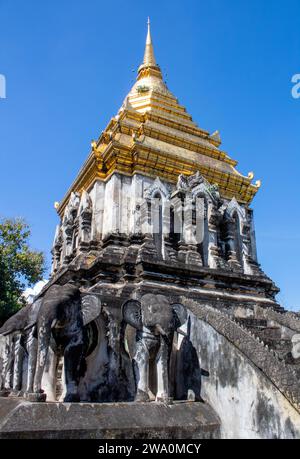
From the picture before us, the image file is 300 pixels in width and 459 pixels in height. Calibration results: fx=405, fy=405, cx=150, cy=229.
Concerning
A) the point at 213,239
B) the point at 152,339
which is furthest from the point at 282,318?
the point at 152,339

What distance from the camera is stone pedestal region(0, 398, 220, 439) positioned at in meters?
4.99

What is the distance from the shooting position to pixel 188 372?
7.51 metres

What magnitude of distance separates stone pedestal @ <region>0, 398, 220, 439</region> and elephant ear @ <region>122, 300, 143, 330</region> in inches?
57.3

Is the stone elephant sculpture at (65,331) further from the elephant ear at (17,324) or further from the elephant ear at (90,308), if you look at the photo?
the elephant ear at (17,324)

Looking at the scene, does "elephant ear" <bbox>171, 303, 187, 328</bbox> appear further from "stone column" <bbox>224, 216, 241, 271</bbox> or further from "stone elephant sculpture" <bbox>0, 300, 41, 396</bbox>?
"stone column" <bbox>224, 216, 241, 271</bbox>

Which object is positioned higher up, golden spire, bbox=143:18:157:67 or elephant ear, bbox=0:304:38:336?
golden spire, bbox=143:18:157:67

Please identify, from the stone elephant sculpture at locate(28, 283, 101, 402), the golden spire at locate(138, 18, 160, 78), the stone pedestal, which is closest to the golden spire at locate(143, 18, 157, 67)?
the golden spire at locate(138, 18, 160, 78)

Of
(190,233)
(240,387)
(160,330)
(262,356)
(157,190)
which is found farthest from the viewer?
(157,190)

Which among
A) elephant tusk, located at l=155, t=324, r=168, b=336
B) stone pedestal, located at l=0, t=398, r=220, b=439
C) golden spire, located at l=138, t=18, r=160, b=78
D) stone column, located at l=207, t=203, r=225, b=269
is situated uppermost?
golden spire, located at l=138, t=18, r=160, b=78

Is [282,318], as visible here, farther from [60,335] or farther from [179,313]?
[60,335]

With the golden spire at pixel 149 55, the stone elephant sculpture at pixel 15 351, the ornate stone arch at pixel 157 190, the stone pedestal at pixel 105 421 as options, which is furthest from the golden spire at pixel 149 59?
the stone pedestal at pixel 105 421

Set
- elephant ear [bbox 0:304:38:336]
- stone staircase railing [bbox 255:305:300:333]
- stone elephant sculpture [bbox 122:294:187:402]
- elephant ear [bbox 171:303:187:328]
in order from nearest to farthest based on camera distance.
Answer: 1. stone elephant sculpture [bbox 122:294:187:402]
2. elephant ear [bbox 171:303:187:328]
3. elephant ear [bbox 0:304:38:336]
4. stone staircase railing [bbox 255:305:300:333]

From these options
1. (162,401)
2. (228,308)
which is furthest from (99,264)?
(162,401)

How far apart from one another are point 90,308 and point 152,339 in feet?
4.23
